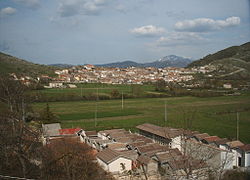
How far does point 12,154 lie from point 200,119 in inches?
802

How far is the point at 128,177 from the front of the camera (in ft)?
33.9

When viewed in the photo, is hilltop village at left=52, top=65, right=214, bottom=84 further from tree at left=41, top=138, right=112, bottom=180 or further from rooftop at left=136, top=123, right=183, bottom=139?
tree at left=41, top=138, right=112, bottom=180

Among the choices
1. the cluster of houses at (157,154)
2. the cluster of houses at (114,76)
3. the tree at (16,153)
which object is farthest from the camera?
the cluster of houses at (114,76)

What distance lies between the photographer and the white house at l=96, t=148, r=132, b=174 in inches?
439

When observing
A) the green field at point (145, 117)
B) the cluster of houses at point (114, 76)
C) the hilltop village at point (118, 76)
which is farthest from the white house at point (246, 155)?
Result: the hilltop village at point (118, 76)

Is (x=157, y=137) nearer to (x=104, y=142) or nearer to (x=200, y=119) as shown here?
(x=104, y=142)

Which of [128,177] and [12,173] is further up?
[12,173]

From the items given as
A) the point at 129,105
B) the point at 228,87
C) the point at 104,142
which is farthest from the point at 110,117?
the point at 228,87

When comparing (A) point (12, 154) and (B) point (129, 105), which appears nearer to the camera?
(A) point (12, 154)

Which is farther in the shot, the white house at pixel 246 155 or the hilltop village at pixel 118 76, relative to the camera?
the hilltop village at pixel 118 76

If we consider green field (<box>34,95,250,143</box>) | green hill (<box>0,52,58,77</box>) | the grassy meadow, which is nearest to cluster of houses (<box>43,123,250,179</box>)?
green field (<box>34,95,250,143</box>)

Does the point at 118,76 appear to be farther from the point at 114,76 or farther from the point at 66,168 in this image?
the point at 66,168

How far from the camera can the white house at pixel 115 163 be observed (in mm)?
11141

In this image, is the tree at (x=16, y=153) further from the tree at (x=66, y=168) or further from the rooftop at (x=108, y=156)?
the rooftop at (x=108, y=156)
